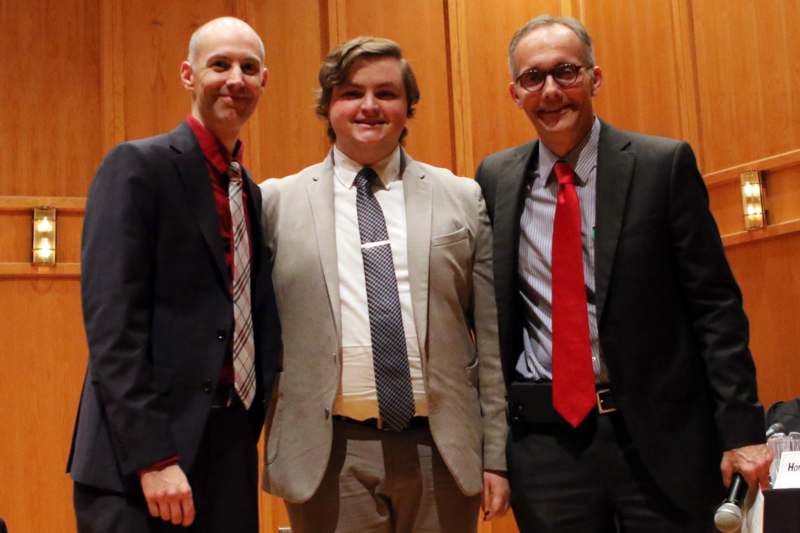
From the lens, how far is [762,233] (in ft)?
14.1

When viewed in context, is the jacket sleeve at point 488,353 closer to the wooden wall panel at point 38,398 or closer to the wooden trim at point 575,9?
the wooden wall panel at point 38,398

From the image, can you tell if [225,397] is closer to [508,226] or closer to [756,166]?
[508,226]

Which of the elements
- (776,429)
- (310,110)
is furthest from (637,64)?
(776,429)

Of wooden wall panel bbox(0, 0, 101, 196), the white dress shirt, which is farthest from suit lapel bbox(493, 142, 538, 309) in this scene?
wooden wall panel bbox(0, 0, 101, 196)

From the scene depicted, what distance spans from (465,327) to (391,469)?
41 cm

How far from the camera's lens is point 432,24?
5027mm

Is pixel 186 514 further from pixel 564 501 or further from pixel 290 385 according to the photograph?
pixel 564 501

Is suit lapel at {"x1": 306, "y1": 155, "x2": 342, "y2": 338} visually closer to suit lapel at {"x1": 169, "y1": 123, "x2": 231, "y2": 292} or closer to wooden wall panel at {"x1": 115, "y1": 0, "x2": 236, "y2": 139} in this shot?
suit lapel at {"x1": 169, "y1": 123, "x2": 231, "y2": 292}

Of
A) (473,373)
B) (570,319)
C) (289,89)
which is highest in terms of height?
(289,89)

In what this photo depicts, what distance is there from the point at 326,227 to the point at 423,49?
2.66m

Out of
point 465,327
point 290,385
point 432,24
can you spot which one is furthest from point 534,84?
point 432,24

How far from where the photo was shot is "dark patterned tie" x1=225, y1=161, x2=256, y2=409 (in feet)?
7.38

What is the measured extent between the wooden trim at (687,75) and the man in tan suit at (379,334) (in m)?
2.28

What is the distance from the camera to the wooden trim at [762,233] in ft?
13.7
